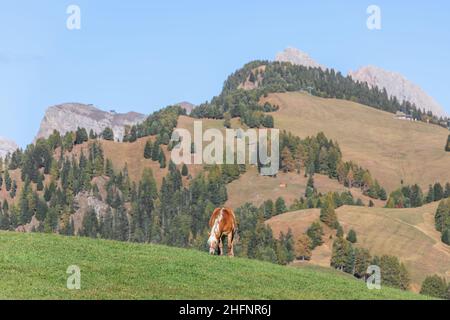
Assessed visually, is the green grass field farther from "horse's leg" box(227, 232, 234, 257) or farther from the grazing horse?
"horse's leg" box(227, 232, 234, 257)

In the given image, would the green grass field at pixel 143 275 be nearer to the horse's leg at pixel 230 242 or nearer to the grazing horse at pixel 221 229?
the grazing horse at pixel 221 229

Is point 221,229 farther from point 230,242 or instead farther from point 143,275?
point 143,275

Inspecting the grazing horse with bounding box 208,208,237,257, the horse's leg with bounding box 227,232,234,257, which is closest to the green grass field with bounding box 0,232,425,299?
the grazing horse with bounding box 208,208,237,257

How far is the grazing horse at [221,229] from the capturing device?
40.1 meters

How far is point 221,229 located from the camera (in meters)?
40.2

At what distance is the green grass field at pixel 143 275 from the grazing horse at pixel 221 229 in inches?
44.5

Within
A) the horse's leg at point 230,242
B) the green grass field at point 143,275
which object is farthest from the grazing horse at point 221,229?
the green grass field at point 143,275

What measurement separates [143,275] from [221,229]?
837 cm

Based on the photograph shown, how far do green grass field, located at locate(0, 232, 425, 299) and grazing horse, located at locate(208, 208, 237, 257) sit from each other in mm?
1130

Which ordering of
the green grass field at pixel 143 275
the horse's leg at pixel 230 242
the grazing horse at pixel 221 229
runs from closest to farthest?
1. the green grass field at pixel 143 275
2. the grazing horse at pixel 221 229
3. the horse's leg at pixel 230 242
